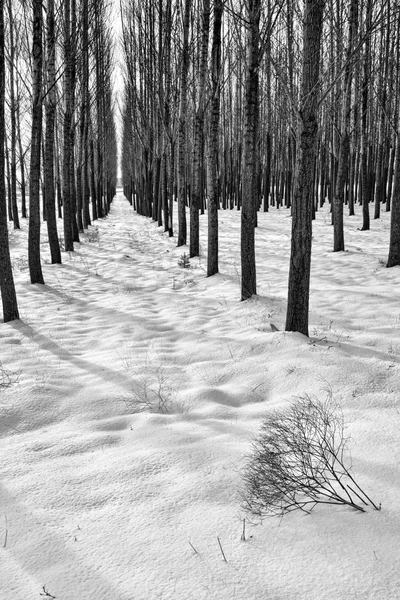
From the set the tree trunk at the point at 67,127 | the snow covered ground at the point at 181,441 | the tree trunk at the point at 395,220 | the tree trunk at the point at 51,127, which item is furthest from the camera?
the tree trunk at the point at 67,127

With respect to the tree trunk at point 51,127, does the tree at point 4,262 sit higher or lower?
lower

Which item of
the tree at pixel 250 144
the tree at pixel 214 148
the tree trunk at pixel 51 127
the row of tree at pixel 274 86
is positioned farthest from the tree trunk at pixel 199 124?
the tree trunk at pixel 51 127

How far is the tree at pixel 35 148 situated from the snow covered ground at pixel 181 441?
148 cm

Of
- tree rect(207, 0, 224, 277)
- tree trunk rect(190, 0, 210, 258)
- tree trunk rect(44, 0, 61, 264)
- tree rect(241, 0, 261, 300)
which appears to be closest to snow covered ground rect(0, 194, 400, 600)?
tree rect(241, 0, 261, 300)

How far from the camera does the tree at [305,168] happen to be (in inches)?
158

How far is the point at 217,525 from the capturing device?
82.5 inches

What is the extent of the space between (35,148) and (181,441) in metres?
7.18

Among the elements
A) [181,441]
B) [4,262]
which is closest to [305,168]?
[181,441]

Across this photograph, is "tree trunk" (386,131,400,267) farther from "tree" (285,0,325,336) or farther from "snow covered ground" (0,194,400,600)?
"tree" (285,0,325,336)

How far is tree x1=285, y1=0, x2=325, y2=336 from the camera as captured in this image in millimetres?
4008

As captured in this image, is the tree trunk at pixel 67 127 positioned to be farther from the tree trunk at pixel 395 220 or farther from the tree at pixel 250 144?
the tree trunk at pixel 395 220

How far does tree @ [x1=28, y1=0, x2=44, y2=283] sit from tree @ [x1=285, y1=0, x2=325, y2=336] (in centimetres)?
529

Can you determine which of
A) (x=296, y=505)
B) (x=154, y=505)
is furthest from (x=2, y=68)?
(x=296, y=505)

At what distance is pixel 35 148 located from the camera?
26.8ft
